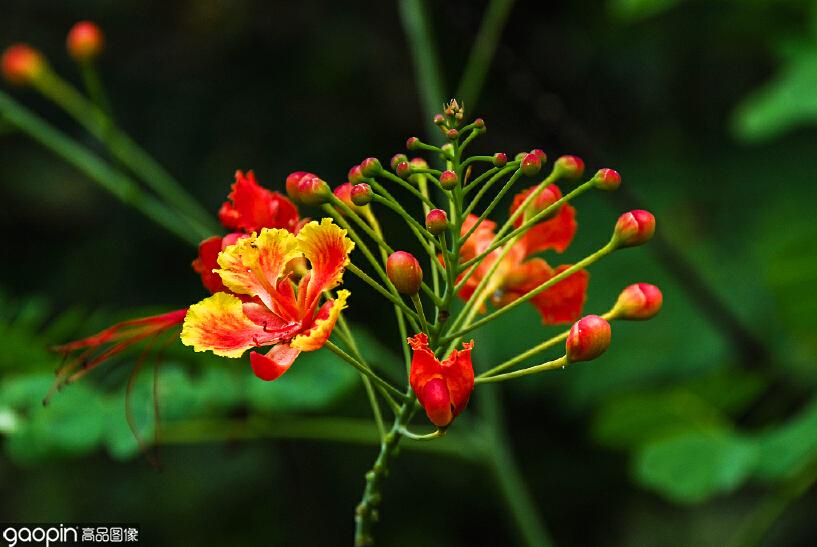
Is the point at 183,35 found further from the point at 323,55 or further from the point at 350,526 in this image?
the point at 350,526

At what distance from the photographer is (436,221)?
124cm

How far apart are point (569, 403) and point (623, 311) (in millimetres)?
2314

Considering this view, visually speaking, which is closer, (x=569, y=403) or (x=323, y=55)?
(x=569, y=403)

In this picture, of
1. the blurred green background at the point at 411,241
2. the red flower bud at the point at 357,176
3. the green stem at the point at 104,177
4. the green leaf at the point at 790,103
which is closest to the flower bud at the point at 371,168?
the red flower bud at the point at 357,176

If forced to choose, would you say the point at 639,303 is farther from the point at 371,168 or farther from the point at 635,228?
the point at 371,168

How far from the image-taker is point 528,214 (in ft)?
4.63

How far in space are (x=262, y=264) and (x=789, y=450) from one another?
1.71 m

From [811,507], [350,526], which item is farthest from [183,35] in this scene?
[811,507]

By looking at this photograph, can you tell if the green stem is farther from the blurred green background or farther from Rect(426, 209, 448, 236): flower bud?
Rect(426, 209, 448, 236): flower bud

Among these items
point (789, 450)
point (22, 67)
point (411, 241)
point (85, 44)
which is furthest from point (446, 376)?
point (411, 241)

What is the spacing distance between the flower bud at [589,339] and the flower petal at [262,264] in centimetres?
40

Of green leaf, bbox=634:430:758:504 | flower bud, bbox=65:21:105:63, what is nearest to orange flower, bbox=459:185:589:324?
green leaf, bbox=634:430:758:504

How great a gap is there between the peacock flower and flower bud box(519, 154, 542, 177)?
0.25 meters

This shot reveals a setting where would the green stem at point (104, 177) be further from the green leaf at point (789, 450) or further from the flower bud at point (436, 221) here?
the green leaf at point (789, 450)
